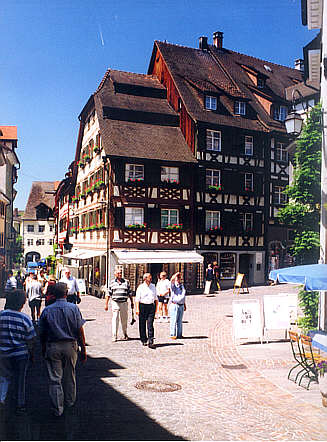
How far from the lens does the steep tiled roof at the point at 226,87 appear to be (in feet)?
69.4

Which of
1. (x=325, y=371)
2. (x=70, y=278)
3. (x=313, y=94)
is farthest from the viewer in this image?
(x=70, y=278)

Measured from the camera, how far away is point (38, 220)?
393 inches

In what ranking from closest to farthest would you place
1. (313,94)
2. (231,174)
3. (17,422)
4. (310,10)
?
(17,422)
(310,10)
(313,94)
(231,174)

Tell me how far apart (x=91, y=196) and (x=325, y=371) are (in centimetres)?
2006

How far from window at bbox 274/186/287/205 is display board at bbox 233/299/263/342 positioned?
2738mm

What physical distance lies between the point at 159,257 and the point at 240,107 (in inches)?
439

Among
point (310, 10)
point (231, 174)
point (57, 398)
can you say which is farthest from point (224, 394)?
point (231, 174)

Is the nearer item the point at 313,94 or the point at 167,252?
the point at 313,94

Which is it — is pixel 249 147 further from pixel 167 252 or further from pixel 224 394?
pixel 224 394

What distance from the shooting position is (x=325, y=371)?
7422 millimetres

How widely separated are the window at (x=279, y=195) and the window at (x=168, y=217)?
793 centimetres

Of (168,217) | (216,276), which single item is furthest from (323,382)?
(168,217)

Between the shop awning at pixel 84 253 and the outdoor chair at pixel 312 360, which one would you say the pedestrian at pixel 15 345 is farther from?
the shop awning at pixel 84 253

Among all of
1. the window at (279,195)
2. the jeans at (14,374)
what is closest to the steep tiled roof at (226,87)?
the window at (279,195)
